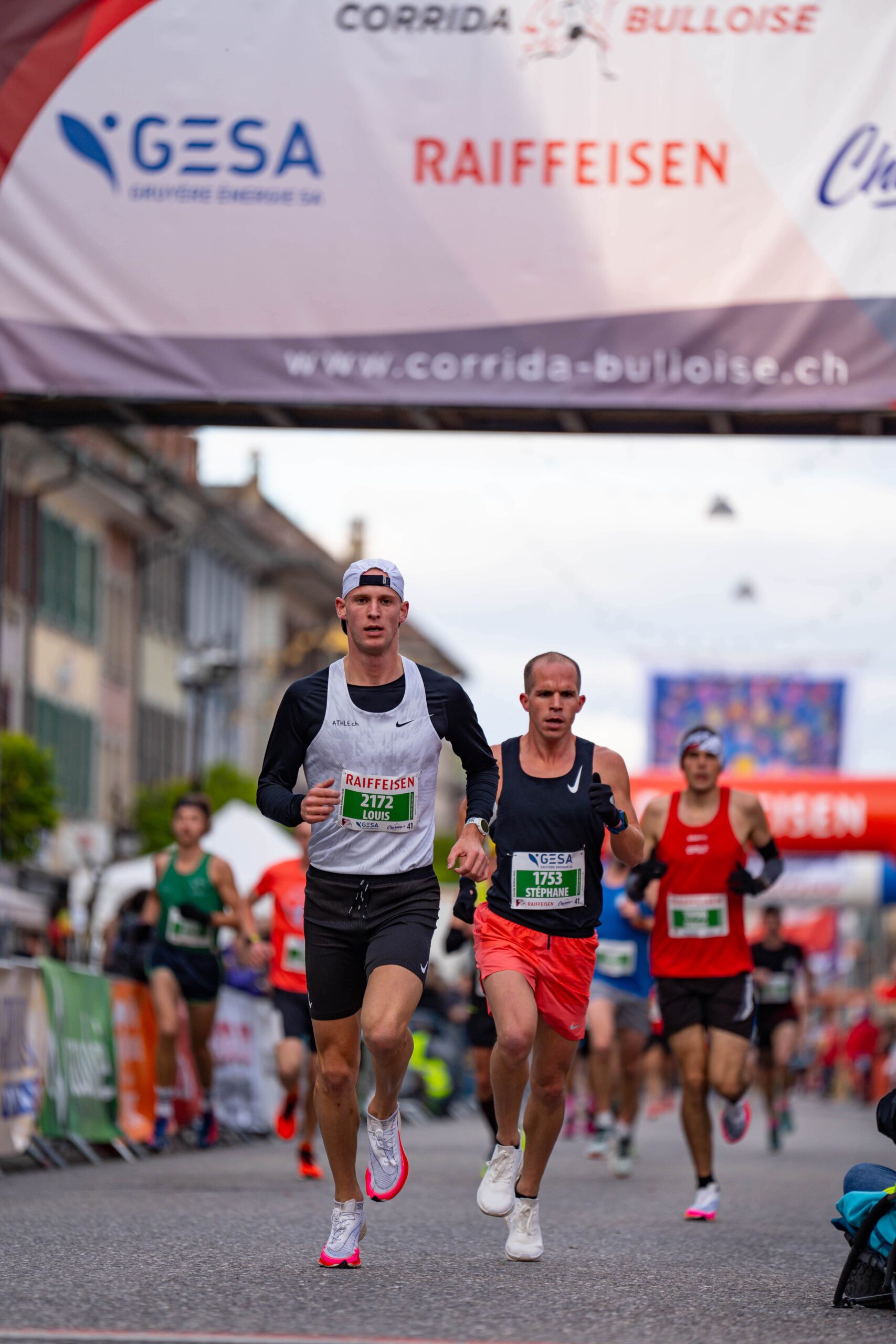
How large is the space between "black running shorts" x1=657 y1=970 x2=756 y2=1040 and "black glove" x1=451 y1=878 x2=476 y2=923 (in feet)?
10.8

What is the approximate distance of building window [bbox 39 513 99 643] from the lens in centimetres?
4566

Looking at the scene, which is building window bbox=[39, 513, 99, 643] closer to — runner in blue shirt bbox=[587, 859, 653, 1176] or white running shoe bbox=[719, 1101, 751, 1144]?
runner in blue shirt bbox=[587, 859, 653, 1176]

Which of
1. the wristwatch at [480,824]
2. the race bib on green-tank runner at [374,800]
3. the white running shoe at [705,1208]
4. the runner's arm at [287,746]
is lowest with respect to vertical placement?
the white running shoe at [705,1208]

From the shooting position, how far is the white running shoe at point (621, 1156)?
568 inches

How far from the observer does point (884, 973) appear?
180 ft

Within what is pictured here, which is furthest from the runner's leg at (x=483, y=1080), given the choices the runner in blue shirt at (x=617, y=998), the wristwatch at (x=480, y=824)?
the wristwatch at (x=480, y=824)

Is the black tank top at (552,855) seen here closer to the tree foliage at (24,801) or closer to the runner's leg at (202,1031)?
the runner's leg at (202,1031)

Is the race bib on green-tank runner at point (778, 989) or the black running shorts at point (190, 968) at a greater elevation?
the black running shorts at point (190, 968)

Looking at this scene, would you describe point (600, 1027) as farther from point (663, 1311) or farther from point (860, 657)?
point (860, 657)

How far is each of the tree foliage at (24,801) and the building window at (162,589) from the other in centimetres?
2103

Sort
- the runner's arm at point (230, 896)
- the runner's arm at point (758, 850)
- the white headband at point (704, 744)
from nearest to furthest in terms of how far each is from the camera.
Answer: the runner's arm at point (758, 850)
the white headband at point (704, 744)
the runner's arm at point (230, 896)

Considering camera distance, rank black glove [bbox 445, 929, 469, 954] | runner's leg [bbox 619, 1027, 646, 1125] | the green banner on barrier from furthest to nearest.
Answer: runner's leg [bbox 619, 1027, 646, 1125]
the green banner on barrier
black glove [bbox 445, 929, 469, 954]

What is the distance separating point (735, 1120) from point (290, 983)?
338 centimetres

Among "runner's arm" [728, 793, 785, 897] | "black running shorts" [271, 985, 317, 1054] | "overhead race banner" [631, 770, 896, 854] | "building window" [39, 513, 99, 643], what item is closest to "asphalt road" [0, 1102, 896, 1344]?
"black running shorts" [271, 985, 317, 1054]
